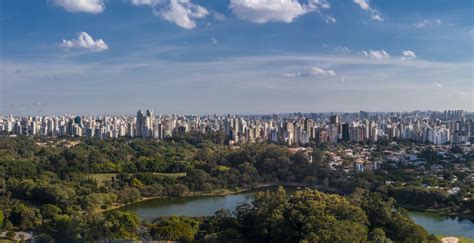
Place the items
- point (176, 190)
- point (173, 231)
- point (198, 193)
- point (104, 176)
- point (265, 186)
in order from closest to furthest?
point (173, 231) < point (176, 190) < point (198, 193) < point (104, 176) < point (265, 186)

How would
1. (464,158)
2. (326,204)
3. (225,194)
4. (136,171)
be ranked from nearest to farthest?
1. (326,204)
2. (225,194)
3. (136,171)
4. (464,158)

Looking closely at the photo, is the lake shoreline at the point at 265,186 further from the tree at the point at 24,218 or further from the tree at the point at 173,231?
the tree at the point at 173,231

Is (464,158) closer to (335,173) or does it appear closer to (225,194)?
A: (335,173)

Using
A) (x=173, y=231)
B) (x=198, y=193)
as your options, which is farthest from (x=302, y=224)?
(x=198, y=193)

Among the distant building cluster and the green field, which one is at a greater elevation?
the distant building cluster

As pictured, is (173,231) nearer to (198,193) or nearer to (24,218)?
(24,218)

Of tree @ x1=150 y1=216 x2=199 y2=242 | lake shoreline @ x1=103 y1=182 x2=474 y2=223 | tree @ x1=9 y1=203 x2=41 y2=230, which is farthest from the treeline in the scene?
lake shoreline @ x1=103 y1=182 x2=474 y2=223

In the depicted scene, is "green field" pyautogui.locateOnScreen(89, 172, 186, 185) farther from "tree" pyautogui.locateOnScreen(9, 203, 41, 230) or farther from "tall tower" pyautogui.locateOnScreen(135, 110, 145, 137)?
"tall tower" pyautogui.locateOnScreen(135, 110, 145, 137)

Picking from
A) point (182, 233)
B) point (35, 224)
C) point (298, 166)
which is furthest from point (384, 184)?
point (35, 224)
